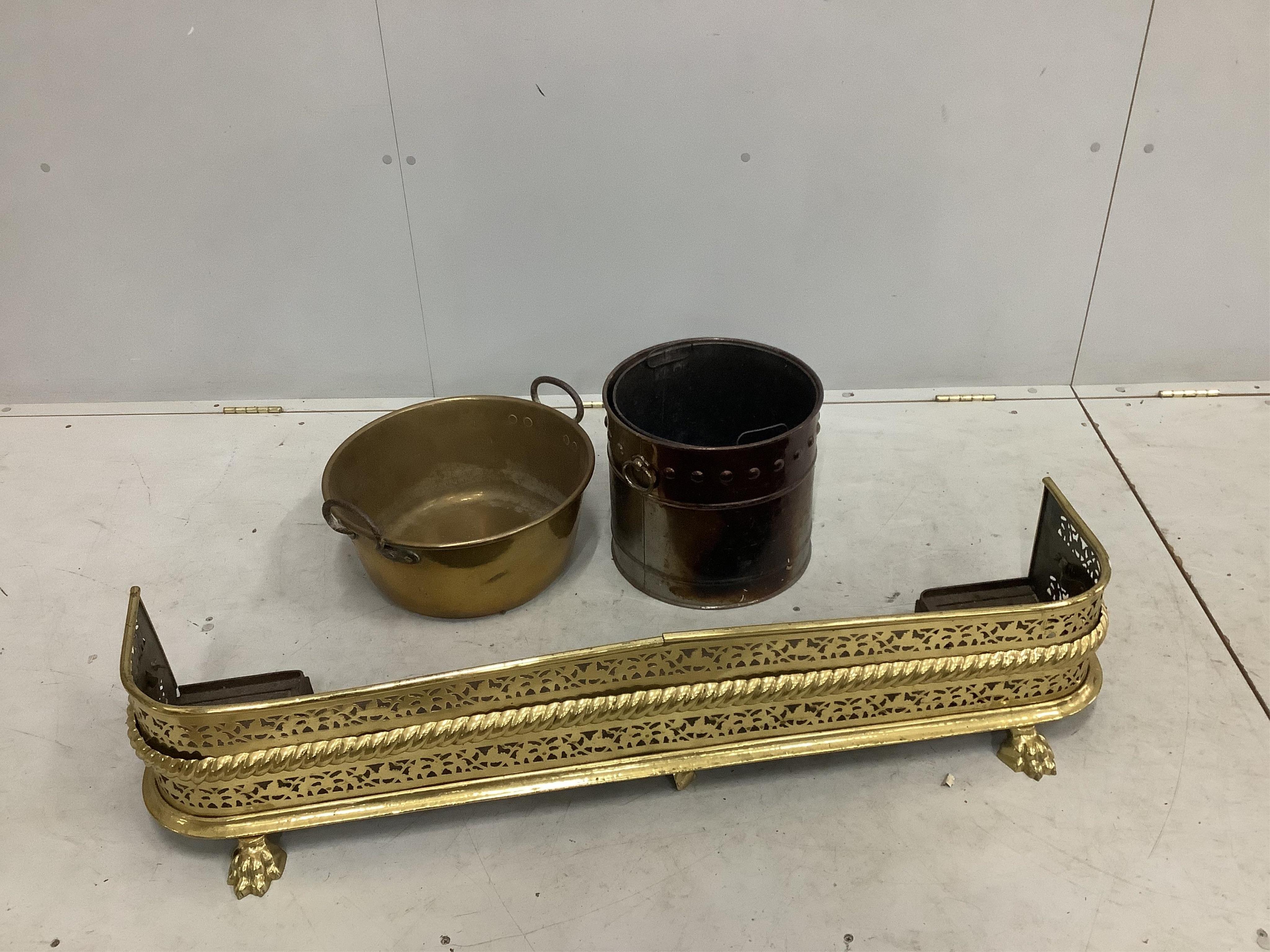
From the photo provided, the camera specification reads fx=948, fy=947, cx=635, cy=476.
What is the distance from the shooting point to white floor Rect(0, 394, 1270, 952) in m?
0.92

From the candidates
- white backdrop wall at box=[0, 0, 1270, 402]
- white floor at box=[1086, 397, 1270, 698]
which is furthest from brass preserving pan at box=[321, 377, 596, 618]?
white floor at box=[1086, 397, 1270, 698]

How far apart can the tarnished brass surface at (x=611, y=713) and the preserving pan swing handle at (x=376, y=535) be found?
0.58ft

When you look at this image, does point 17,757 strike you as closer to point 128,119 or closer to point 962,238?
point 128,119

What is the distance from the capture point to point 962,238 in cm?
154

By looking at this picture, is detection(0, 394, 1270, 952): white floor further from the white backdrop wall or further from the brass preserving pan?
the white backdrop wall

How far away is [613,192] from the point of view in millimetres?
1496

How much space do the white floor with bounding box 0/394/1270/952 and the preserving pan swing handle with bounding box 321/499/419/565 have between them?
5.7 inches

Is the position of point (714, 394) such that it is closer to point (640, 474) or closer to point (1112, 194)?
point (640, 474)

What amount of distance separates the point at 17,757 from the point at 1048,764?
3.77 ft

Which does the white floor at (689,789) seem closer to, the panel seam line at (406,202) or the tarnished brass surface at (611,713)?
the tarnished brass surface at (611,713)

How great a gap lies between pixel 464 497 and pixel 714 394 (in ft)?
1.33

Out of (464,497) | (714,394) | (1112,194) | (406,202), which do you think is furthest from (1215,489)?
(406,202)

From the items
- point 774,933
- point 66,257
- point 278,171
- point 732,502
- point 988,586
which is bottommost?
point 774,933

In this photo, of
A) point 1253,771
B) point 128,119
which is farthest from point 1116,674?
point 128,119
